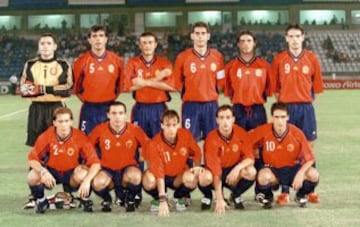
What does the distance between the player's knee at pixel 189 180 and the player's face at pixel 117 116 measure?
2.46 feet

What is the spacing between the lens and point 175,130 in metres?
6.20

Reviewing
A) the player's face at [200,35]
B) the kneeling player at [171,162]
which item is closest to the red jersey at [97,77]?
the player's face at [200,35]

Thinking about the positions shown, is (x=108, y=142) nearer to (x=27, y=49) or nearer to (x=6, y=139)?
(x=6, y=139)

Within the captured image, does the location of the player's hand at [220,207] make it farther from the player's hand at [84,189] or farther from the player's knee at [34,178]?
the player's knee at [34,178]

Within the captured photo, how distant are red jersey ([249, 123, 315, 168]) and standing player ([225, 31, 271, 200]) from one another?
422 mm

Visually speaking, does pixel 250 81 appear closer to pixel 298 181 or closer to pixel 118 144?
pixel 298 181

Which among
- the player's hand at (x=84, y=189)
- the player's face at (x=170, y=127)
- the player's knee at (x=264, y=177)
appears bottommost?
the player's hand at (x=84, y=189)

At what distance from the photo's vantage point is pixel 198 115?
7.04m

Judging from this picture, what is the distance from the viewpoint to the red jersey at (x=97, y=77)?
22.8 ft

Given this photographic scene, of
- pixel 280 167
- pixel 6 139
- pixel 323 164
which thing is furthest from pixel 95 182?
pixel 6 139

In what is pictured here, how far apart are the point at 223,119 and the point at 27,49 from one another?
3093 cm

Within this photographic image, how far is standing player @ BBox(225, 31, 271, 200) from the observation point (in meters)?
6.82

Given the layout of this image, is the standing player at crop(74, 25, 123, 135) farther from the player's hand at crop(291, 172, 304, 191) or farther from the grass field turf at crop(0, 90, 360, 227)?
the player's hand at crop(291, 172, 304, 191)

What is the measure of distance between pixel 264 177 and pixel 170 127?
0.95 m
